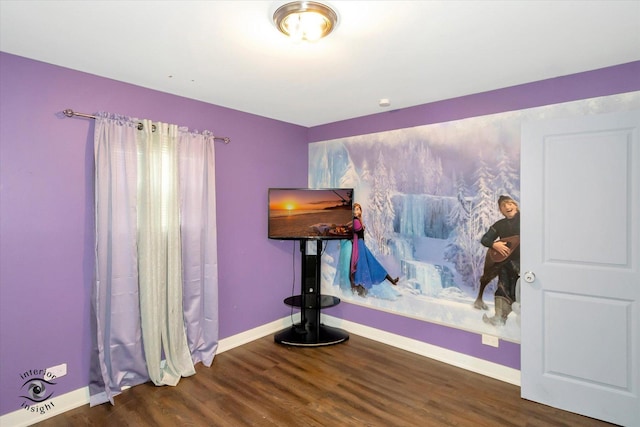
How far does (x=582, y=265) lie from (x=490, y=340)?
3.27ft

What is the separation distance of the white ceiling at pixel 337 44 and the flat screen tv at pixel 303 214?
1110 mm

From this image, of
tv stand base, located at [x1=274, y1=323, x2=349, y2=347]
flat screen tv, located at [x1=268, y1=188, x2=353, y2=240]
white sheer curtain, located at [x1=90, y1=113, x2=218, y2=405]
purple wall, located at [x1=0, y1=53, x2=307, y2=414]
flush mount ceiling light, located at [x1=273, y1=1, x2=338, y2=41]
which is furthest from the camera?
flat screen tv, located at [x1=268, y1=188, x2=353, y2=240]

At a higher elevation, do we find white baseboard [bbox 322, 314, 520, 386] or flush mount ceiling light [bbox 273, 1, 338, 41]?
flush mount ceiling light [bbox 273, 1, 338, 41]

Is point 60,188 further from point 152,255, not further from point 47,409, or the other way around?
point 47,409

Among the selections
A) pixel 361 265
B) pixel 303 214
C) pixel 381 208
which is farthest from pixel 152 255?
pixel 381 208

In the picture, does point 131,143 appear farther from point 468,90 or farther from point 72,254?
point 468,90

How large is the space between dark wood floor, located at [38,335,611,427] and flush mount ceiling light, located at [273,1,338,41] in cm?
249

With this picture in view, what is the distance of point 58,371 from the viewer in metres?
2.48

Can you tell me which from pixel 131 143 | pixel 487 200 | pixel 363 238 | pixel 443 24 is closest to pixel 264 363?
pixel 363 238

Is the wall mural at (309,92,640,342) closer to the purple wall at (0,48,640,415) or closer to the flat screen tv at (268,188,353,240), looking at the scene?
the purple wall at (0,48,640,415)

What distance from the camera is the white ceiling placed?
1752 mm

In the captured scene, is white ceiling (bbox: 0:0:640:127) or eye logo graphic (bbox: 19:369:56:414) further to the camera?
eye logo graphic (bbox: 19:369:56:414)

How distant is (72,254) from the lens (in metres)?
2.54

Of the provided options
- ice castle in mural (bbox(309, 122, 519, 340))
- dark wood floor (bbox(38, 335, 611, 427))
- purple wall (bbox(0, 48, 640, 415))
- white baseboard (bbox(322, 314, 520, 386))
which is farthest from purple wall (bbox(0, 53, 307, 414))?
white baseboard (bbox(322, 314, 520, 386))
